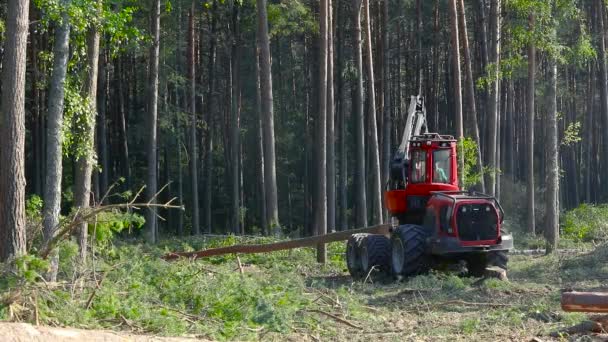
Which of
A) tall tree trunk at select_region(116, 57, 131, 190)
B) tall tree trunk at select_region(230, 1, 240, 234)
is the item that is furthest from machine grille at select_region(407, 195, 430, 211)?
tall tree trunk at select_region(116, 57, 131, 190)

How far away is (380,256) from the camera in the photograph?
19297mm

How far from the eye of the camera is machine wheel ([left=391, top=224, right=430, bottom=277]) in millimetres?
18281

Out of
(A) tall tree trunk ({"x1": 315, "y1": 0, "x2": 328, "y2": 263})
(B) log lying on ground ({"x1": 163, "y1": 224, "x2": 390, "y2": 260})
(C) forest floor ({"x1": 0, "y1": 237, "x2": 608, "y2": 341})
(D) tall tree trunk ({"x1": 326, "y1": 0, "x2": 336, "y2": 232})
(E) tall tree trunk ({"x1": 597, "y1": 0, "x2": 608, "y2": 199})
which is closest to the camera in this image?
(C) forest floor ({"x1": 0, "y1": 237, "x2": 608, "y2": 341})

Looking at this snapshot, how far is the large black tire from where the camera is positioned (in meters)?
18.7

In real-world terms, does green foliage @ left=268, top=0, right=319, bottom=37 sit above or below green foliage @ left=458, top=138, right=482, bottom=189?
above

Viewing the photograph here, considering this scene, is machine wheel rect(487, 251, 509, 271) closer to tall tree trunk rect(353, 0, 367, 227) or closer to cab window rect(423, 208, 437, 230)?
cab window rect(423, 208, 437, 230)

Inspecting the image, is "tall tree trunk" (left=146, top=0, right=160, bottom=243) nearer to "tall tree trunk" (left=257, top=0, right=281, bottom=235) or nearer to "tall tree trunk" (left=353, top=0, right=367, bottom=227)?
"tall tree trunk" (left=257, top=0, right=281, bottom=235)

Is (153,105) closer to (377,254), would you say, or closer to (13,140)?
(377,254)

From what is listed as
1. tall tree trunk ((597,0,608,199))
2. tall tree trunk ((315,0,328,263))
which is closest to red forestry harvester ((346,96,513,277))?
tall tree trunk ((315,0,328,263))

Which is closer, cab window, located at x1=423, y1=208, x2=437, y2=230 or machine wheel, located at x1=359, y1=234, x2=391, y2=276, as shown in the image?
cab window, located at x1=423, y1=208, x2=437, y2=230

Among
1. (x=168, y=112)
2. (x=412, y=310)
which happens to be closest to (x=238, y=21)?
(x=168, y=112)

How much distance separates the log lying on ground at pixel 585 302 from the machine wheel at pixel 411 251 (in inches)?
289

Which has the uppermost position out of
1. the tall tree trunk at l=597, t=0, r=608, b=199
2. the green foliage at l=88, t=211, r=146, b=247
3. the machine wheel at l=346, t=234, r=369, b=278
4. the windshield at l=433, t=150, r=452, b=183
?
the tall tree trunk at l=597, t=0, r=608, b=199

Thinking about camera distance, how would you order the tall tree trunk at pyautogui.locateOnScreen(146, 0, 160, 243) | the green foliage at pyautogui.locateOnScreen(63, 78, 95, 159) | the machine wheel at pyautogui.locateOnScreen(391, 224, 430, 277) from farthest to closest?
1. the tall tree trunk at pyautogui.locateOnScreen(146, 0, 160, 243)
2. the machine wheel at pyautogui.locateOnScreen(391, 224, 430, 277)
3. the green foliage at pyautogui.locateOnScreen(63, 78, 95, 159)
